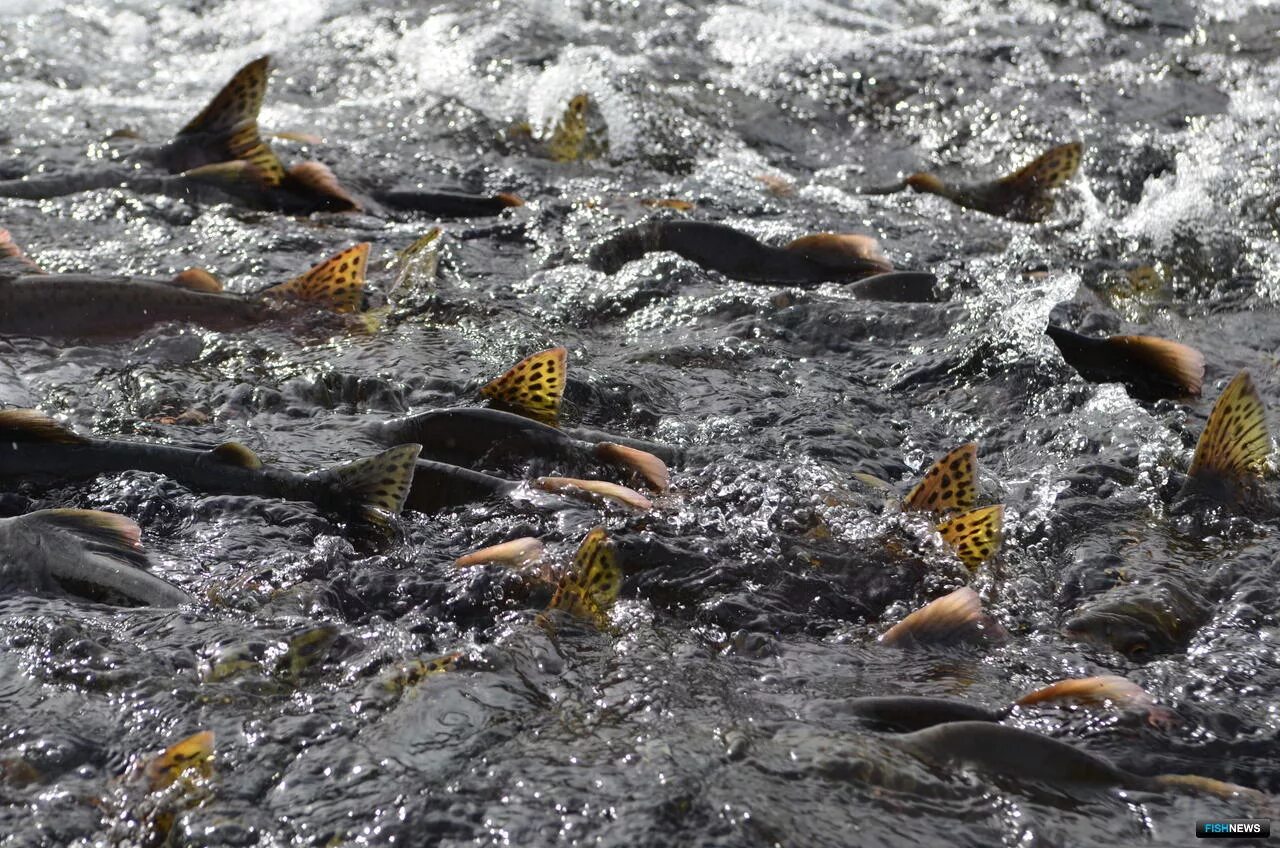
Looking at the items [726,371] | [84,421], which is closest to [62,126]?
[84,421]

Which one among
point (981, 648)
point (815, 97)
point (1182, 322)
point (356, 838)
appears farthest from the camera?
point (815, 97)

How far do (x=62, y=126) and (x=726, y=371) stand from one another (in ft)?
14.8

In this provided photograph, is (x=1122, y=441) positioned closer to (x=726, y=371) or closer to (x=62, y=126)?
(x=726, y=371)

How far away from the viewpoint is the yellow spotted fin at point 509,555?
3596 mm

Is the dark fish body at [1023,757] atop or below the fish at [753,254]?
atop

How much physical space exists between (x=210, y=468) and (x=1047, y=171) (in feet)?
15.4

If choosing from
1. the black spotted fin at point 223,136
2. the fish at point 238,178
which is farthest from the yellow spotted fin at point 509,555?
the black spotted fin at point 223,136

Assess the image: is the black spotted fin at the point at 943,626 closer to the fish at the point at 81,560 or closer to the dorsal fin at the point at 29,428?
the fish at the point at 81,560

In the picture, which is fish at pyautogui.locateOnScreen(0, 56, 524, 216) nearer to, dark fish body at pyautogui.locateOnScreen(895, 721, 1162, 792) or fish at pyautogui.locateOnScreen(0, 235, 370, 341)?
fish at pyautogui.locateOnScreen(0, 235, 370, 341)

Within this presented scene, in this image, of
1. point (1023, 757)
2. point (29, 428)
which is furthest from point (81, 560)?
point (1023, 757)

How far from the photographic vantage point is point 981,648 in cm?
339

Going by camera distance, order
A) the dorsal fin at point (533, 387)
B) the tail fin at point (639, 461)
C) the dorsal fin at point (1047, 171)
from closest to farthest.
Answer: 1. the tail fin at point (639, 461)
2. the dorsal fin at point (533, 387)
3. the dorsal fin at point (1047, 171)

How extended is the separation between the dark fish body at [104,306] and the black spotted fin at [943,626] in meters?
2.98

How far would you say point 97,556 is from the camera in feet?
11.5
